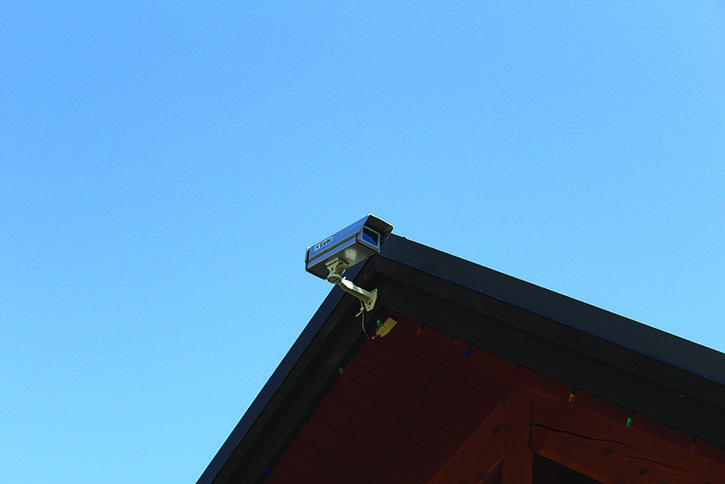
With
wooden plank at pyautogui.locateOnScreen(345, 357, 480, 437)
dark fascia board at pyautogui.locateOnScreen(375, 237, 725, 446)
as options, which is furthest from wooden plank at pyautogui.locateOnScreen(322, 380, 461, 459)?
dark fascia board at pyautogui.locateOnScreen(375, 237, 725, 446)

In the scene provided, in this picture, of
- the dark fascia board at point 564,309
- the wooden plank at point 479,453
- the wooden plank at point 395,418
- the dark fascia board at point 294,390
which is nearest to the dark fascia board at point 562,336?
the dark fascia board at point 564,309

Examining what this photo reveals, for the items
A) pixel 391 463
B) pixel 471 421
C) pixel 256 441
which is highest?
pixel 471 421

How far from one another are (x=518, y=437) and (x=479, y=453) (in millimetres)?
321

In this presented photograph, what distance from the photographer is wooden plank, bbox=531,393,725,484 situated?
9.50ft

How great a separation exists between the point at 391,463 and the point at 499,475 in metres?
0.66

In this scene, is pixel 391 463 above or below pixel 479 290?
below

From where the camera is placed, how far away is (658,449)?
9.84ft

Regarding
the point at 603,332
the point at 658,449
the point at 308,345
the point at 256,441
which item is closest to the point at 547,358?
the point at 603,332

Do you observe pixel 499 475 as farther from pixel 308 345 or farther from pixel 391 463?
pixel 308 345

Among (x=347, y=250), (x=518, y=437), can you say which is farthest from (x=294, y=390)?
(x=518, y=437)

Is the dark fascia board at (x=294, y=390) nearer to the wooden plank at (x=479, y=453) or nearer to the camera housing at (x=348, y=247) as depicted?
the camera housing at (x=348, y=247)

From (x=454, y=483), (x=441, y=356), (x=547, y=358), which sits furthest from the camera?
(x=454, y=483)

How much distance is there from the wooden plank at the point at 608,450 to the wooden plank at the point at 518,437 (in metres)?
0.05

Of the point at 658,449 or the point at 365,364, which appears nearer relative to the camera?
the point at 658,449
